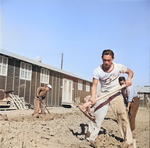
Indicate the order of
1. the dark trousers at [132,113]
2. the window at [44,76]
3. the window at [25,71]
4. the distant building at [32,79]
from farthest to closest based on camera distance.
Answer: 1. the window at [44,76]
2. the window at [25,71]
3. the distant building at [32,79]
4. the dark trousers at [132,113]

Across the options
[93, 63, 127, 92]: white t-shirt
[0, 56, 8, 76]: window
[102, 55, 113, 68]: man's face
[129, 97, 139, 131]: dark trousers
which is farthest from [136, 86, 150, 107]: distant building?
[102, 55, 113, 68]: man's face

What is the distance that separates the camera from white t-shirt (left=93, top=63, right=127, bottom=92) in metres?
4.10

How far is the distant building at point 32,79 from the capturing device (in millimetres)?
11758

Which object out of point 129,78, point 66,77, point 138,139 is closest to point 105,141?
point 129,78

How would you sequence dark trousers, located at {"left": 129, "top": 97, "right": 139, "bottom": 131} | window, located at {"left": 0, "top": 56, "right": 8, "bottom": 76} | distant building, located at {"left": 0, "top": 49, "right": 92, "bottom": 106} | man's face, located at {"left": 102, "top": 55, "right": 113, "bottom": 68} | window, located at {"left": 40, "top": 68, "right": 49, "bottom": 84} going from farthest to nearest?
window, located at {"left": 40, "top": 68, "right": 49, "bottom": 84} < distant building, located at {"left": 0, "top": 49, "right": 92, "bottom": 106} < window, located at {"left": 0, "top": 56, "right": 8, "bottom": 76} < dark trousers, located at {"left": 129, "top": 97, "right": 139, "bottom": 131} < man's face, located at {"left": 102, "top": 55, "right": 113, "bottom": 68}

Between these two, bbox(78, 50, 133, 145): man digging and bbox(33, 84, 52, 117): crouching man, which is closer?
bbox(78, 50, 133, 145): man digging

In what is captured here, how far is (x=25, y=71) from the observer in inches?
524

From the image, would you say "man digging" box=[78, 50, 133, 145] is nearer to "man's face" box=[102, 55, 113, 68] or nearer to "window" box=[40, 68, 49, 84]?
"man's face" box=[102, 55, 113, 68]

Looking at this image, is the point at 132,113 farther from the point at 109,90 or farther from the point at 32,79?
the point at 32,79

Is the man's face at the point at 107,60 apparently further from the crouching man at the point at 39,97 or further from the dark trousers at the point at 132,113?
the crouching man at the point at 39,97

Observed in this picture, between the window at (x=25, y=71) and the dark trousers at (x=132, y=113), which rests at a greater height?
the window at (x=25, y=71)

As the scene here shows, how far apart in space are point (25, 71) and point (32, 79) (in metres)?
0.92

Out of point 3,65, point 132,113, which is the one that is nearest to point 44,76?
point 3,65

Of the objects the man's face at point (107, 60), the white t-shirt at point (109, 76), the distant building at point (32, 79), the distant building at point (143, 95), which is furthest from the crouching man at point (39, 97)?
the distant building at point (143, 95)
